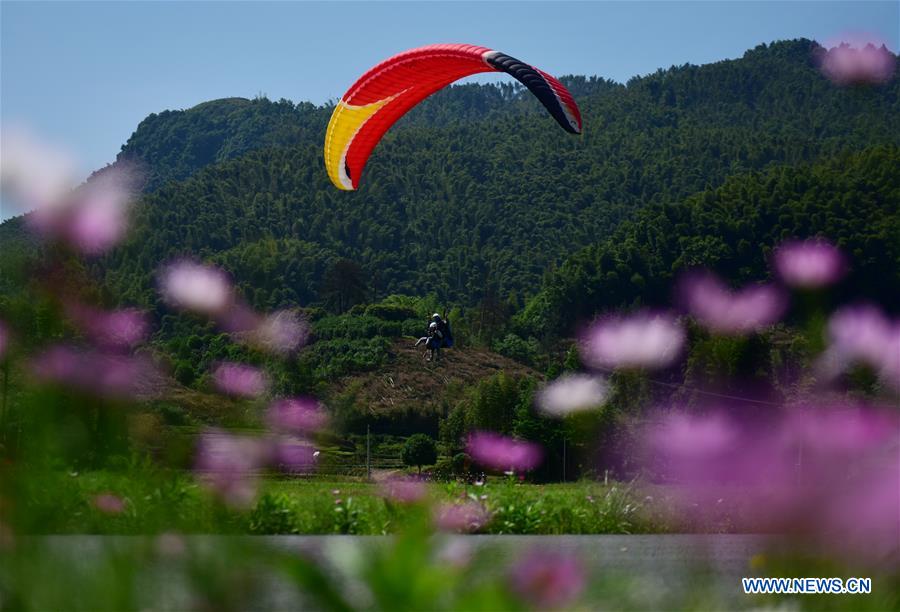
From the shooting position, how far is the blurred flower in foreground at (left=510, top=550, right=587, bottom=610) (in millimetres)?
1578

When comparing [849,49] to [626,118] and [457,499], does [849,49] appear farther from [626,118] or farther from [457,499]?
[626,118]

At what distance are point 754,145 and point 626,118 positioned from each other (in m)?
16.0

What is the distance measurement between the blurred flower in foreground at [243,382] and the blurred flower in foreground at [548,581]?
4.07ft

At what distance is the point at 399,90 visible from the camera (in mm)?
17672

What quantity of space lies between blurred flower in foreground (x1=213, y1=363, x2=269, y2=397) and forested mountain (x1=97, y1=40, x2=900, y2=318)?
7856 cm

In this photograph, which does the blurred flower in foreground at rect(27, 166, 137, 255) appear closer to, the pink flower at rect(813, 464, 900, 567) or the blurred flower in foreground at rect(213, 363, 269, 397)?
the blurred flower in foreground at rect(213, 363, 269, 397)

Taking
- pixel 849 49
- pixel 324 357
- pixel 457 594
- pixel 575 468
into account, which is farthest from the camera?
pixel 324 357

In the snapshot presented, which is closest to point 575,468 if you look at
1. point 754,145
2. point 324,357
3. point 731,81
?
point 324,357

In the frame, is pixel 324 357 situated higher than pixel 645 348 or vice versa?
pixel 324 357

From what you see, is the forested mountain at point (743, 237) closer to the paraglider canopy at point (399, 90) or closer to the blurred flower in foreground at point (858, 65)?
the paraglider canopy at point (399, 90)

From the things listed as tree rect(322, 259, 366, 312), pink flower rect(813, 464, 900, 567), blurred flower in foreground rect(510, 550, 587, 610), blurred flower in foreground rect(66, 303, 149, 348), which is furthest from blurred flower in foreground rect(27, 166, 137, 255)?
tree rect(322, 259, 366, 312)

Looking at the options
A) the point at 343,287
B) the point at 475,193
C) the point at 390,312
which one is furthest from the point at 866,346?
the point at 475,193

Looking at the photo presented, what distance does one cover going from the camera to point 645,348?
379cm

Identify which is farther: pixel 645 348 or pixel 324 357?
pixel 324 357
